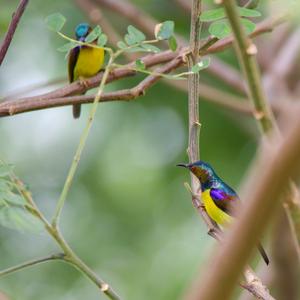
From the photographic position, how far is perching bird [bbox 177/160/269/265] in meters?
1.27

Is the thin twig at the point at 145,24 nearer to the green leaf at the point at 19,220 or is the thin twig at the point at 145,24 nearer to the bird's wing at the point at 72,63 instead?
the bird's wing at the point at 72,63

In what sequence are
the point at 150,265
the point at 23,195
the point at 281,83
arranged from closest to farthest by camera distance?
the point at 23,195 < the point at 281,83 < the point at 150,265

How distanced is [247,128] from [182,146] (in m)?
0.55

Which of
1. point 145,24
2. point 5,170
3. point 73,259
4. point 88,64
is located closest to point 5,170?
point 5,170

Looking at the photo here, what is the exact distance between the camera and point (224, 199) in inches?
52.9

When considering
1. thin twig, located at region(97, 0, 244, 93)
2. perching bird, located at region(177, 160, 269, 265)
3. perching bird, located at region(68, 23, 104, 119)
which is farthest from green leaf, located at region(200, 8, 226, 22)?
thin twig, located at region(97, 0, 244, 93)

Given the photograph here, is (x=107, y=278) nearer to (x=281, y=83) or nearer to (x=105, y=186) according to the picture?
(x=105, y=186)

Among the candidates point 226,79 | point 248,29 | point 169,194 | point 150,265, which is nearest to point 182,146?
point 169,194

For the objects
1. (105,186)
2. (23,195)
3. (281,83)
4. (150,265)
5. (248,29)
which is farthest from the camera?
(105,186)

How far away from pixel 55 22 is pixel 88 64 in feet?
4.56

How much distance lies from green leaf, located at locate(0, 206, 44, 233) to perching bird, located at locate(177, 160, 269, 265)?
0.26m

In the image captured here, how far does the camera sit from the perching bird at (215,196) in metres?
1.27

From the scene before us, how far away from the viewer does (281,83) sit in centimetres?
358

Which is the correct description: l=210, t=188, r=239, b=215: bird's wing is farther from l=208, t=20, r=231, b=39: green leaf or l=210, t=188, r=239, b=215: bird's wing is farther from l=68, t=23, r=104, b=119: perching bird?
l=68, t=23, r=104, b=119: perching bird
